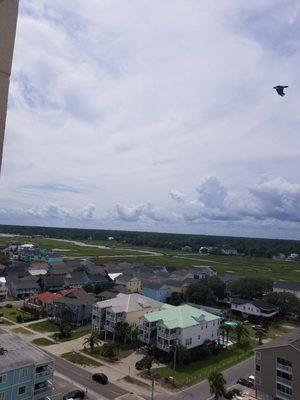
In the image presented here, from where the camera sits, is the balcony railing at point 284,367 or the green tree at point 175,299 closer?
the balcony railing at point 284,367

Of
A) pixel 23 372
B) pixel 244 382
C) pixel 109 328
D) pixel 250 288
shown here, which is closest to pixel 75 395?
pixel 23 372

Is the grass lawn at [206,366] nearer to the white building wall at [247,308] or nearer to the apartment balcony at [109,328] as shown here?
the apartment balcony at [109,328]

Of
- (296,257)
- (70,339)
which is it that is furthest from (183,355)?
(296,257)

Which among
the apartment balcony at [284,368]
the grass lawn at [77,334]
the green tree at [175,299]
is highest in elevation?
the apartment balcony at [284,368]

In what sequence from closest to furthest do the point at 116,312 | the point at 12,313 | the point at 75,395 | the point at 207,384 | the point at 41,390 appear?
the point at 41,390
the point at 75,395
the point at 207,384
the point at 116,312
the point at 12,313

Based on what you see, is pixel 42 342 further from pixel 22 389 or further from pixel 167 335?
pixel 22 389

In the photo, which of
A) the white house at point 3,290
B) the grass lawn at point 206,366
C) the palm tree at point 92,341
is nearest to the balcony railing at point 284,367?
the grass lawn at point 206,366
